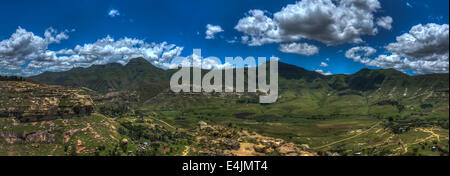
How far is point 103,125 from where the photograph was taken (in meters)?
85.2

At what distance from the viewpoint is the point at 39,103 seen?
8100cm

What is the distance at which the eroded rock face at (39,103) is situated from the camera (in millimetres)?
75750

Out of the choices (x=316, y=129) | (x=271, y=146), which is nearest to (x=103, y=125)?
(x=271, y=146)

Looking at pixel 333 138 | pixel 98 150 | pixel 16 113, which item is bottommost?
pixel 333 138

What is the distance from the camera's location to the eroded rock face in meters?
75.8
